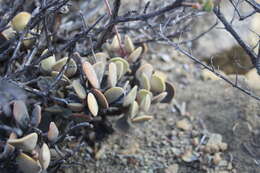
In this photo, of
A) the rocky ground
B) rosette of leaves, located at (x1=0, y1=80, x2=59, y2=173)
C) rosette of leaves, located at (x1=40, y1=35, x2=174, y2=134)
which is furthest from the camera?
the rocky ground

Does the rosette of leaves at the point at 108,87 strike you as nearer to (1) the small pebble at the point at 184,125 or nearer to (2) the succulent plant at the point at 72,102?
(2) the succulent plant at the point at 72,102

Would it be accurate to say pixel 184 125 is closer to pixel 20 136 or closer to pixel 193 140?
pixel 193 140

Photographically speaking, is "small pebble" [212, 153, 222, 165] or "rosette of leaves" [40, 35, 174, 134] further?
"small pebble" [212, 153, 222, 165]

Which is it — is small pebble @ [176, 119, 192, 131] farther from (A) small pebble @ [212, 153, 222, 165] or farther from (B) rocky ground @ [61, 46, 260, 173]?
(A) small pebble @ [212, 153, 222, 165]

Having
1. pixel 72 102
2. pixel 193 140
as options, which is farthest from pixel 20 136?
pixel 193 140

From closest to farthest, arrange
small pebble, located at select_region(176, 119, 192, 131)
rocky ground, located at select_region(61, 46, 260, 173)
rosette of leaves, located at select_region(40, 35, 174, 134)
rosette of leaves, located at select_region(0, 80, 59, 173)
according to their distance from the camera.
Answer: rosette of leaves, located at select_region(0, 80, 59, 173), rosette of leaves, located at select_region(40, 35, 174, 134), rocky ground, located at select_region(61, 46, 260, 173), small pebble, located at select_region(176, 119, 192, 131)

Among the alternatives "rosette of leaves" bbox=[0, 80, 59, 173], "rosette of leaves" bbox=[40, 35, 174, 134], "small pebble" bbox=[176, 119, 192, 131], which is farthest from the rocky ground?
"rosette of leaves" bbox=[0, 80, 59, 173]

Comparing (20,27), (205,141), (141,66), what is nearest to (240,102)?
(205,141)

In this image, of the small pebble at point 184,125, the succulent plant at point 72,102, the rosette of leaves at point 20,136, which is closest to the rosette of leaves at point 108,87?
the succulent plant at point 72,102
